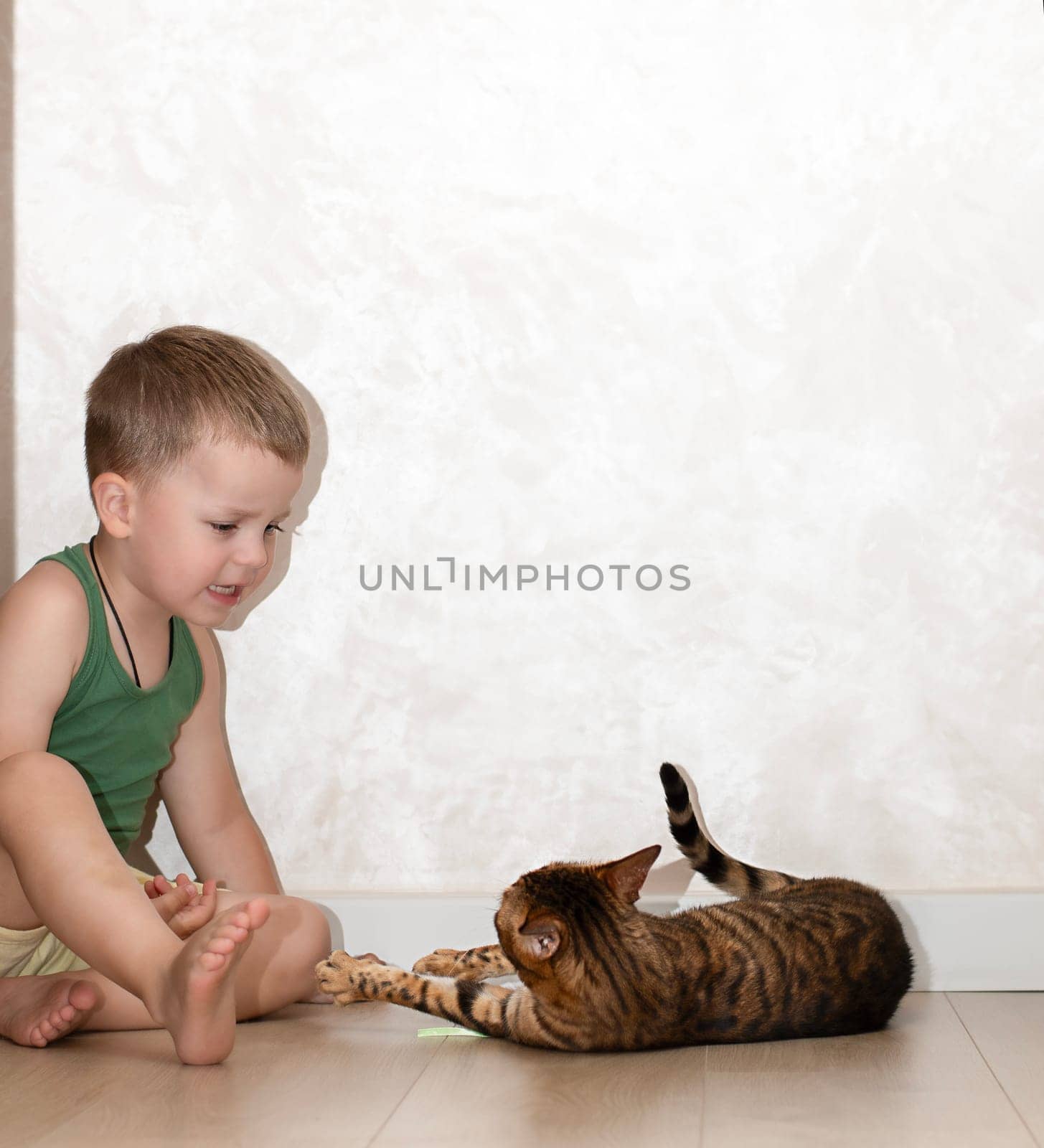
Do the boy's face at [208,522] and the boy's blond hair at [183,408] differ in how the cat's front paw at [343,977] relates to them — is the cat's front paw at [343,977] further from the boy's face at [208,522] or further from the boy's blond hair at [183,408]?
the boy's blond hair at [183,408]

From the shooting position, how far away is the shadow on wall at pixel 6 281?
163 centimetres

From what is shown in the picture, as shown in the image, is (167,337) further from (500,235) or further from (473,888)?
(473,888)

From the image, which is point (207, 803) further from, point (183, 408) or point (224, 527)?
point (183, 408)

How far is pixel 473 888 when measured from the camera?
1617 millimetres

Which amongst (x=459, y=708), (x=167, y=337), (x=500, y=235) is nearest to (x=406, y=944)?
(x=459, y=708)

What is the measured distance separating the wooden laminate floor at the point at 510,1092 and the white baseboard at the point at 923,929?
0.68 feet

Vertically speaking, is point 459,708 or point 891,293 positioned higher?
point 891,293

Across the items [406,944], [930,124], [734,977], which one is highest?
[930,124]

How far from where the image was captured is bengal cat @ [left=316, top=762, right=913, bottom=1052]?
3.93ft

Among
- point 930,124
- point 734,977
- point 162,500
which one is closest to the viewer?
point 734,977

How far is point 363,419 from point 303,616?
264 mm

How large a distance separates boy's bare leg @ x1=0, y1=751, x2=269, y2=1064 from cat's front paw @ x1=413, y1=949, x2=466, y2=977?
0.33m

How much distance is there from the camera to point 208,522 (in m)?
1.34

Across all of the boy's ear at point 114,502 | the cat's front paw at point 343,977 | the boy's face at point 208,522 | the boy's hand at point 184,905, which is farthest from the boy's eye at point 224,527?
the cat's front paw at point 343,977
